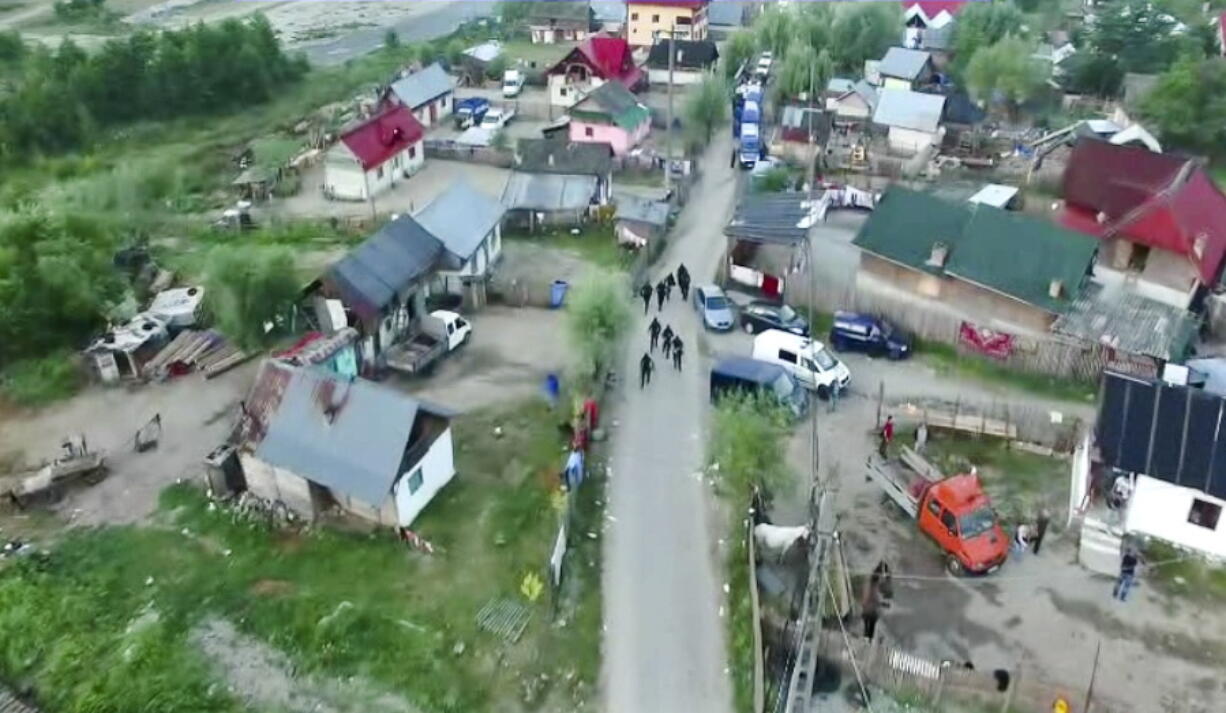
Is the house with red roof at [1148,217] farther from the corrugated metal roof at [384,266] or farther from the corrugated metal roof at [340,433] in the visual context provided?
the corrugated metal roof at [340,433]

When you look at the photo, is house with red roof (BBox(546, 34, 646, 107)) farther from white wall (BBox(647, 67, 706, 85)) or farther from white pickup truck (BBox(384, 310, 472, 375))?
white pickup truck (BBox(384, 310, 472, 375))

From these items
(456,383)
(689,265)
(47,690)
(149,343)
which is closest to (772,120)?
(689,265)

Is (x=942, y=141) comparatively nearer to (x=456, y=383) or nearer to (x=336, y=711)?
(x=456, y=383)

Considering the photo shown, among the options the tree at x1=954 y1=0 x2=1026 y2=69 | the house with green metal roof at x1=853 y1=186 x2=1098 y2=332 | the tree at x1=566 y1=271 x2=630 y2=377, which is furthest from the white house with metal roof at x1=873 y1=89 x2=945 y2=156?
the tree at x1=566 y1=271 x2=630 y2=377

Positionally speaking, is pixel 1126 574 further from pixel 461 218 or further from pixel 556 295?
pixel 461 218

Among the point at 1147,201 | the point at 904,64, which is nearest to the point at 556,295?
the point at 1147,201

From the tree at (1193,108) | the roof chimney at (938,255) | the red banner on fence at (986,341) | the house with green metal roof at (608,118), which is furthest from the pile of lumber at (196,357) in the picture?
the tree at (1193,108)
